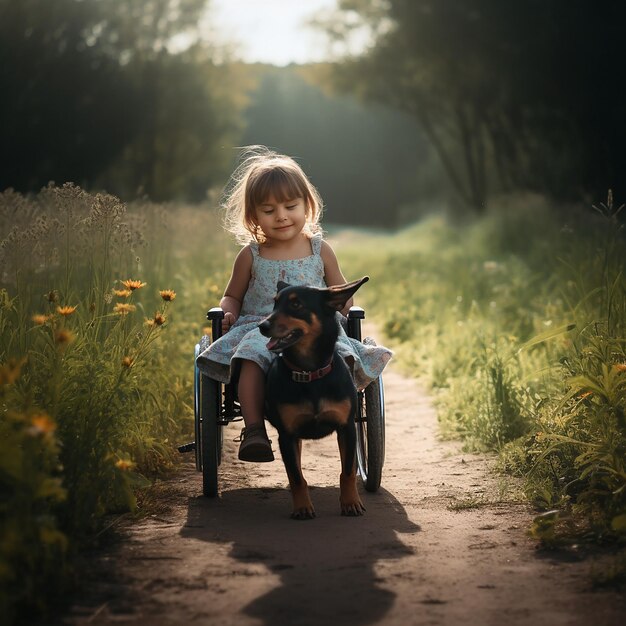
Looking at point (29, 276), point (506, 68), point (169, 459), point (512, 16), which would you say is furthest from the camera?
point (506, 68)

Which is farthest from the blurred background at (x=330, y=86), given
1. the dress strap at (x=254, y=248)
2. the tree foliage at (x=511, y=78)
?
the dress strap at (x=254, y=248)

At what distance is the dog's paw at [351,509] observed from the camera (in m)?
5.10

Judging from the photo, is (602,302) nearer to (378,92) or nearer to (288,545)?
(288,545)

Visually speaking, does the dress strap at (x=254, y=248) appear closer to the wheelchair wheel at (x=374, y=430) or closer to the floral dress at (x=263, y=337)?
the floral dress at (x=263, y=337)

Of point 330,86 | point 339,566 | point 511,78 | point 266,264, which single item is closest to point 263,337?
point 266,264

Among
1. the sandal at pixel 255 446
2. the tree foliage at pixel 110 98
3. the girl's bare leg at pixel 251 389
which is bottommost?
the sandal at pixel 255 446

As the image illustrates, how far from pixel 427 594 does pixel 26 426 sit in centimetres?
157

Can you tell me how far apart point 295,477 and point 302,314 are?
79 centimetres

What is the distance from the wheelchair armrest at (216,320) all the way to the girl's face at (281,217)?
61 cm

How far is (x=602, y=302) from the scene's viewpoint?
6.56m

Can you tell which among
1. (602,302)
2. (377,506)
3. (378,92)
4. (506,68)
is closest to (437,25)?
(506,68)

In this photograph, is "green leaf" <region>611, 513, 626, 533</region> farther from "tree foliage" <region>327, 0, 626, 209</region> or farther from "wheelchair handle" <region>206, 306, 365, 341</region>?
"tree foliage" <region>327, 0, 626, 209</region>

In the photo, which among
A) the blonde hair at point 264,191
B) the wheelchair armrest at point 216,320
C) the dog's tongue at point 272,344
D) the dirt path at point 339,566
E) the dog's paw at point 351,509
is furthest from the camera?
the blonde hair at point 264,191

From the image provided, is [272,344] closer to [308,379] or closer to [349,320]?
[308,379]
